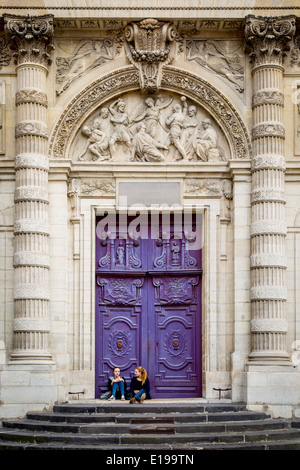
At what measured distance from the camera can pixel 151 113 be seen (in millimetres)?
15781

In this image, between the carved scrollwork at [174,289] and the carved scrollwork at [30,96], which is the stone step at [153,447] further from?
the carved scrollwork at [30,96]

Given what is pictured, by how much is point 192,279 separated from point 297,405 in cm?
309

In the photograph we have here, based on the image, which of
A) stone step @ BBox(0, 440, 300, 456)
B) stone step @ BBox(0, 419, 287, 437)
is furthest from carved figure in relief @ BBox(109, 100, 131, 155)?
stone step @ BBox(0, 440, 300, 456)

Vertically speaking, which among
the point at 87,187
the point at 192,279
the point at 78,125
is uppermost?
the point at 78,125

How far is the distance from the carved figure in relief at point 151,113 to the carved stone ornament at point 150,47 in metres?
0.28

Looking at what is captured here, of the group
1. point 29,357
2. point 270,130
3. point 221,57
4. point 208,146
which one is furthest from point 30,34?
point 29,357

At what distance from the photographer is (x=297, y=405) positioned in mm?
14273

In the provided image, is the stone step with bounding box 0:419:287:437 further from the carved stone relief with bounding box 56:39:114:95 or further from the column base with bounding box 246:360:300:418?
the carved stone relief with bounding box 56:39:114:95

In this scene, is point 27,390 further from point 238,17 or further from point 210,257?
point 238,17

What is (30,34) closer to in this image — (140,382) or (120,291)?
(120,291)

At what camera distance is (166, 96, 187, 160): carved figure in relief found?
51.4 ft

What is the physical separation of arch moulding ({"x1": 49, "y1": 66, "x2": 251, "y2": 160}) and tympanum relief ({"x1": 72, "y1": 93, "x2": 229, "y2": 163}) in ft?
0.63
